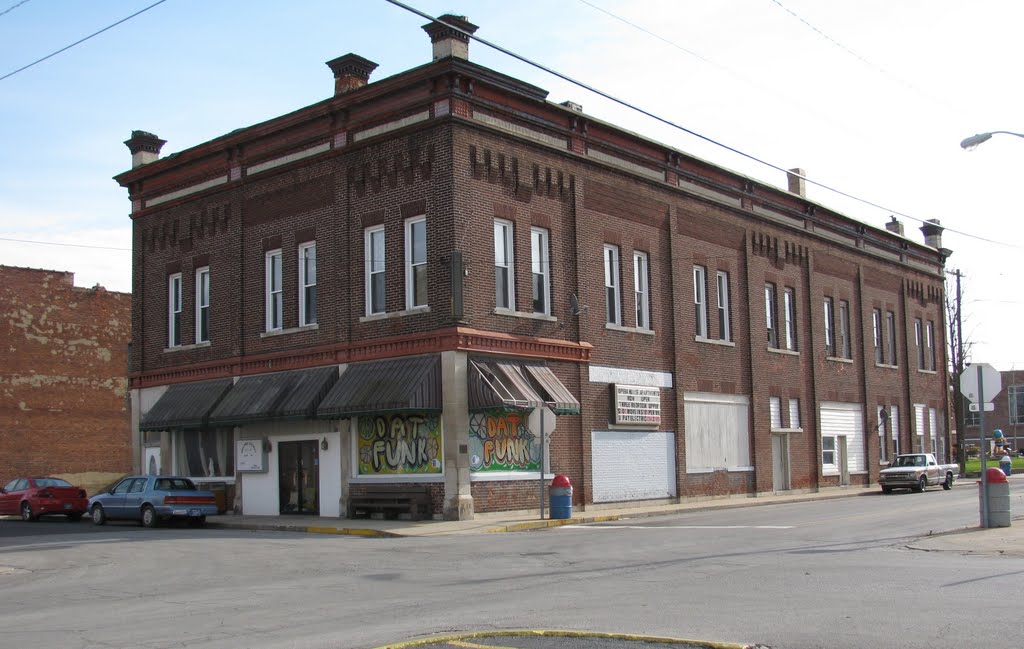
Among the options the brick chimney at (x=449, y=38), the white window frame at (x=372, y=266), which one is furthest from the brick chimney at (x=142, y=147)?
the brick chimney at (x=449, y=38)

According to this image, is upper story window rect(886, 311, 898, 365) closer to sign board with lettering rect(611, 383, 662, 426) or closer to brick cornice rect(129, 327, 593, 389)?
sign board with lettering rect(611, 383, 662, 426)

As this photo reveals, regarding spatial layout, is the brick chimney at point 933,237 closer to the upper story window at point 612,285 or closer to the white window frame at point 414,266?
the upper story window at point 612,285

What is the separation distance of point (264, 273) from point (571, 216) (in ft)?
30.2

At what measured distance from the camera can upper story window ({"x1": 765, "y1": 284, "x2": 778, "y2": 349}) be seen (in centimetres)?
3841

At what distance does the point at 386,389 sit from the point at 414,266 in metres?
3.32

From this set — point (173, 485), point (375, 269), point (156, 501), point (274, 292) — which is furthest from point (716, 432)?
point (156, 501)

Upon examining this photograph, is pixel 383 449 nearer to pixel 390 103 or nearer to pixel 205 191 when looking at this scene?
pixel 390 103

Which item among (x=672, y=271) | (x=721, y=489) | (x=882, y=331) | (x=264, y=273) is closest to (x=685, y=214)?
(x=672, y=271)

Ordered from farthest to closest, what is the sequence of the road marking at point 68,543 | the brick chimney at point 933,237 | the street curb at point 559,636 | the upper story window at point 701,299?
the brick chimney at point 933,237 → the upper story window at point 701,299 → the road marking at point 68,543 → the street curb at point 559,636

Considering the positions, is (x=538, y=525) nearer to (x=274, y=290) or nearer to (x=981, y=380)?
(x=981, y=380)

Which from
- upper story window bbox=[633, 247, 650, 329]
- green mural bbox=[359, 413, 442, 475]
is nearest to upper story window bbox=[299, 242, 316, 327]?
green mural bbox=[359, 413, 442, 475]

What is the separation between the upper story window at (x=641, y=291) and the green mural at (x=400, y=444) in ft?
28.3

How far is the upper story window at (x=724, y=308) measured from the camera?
118ft

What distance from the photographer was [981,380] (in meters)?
20.5
